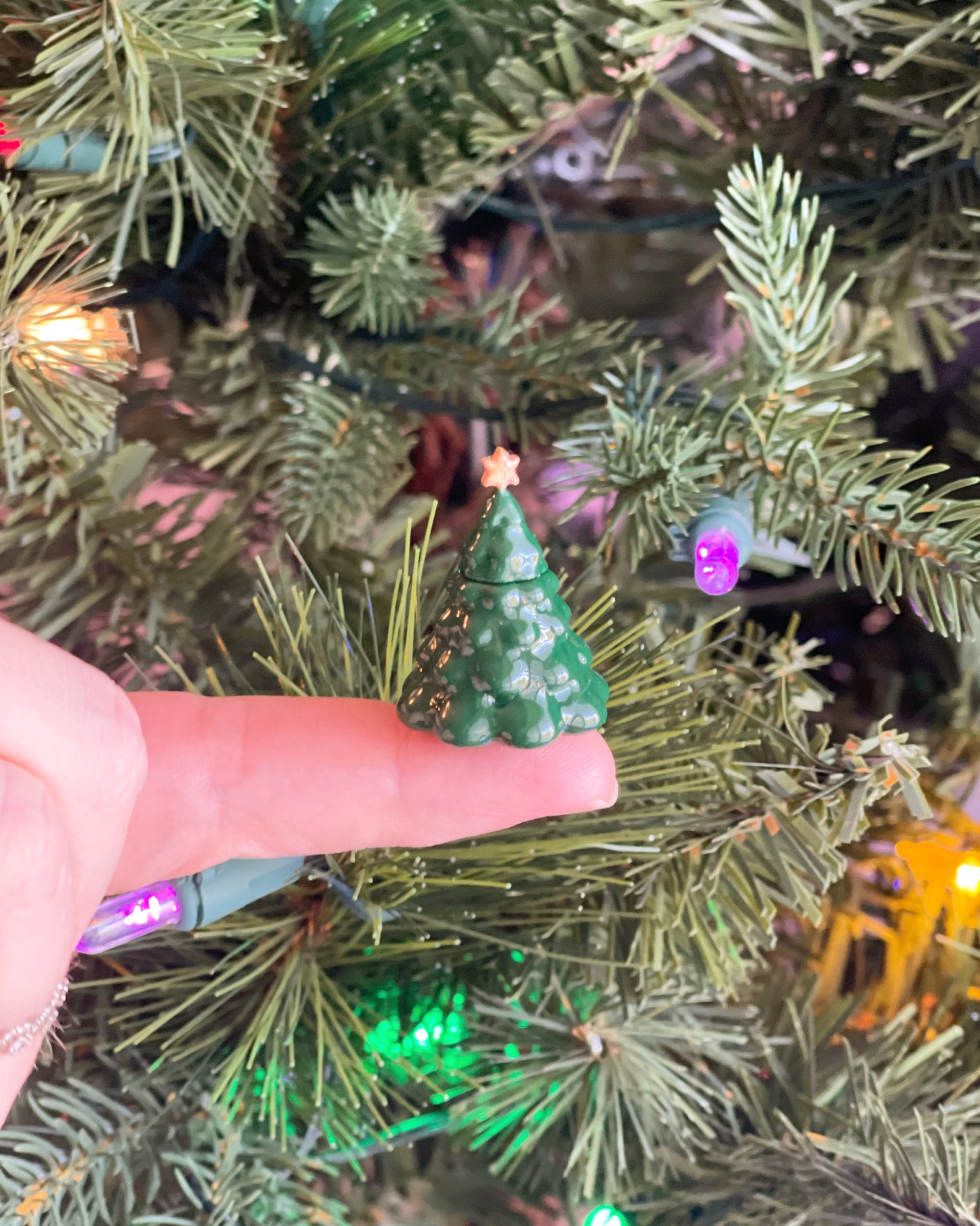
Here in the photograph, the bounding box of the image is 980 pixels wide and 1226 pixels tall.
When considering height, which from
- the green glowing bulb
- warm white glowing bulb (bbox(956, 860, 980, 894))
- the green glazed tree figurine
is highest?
the green glazed tree figurine

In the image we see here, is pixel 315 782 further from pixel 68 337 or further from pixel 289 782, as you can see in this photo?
pixel 68 337

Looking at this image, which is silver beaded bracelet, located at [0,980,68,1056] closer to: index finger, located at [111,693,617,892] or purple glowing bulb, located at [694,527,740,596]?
index finger, located at [111,693,617,892]

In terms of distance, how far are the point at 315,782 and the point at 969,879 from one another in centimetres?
33

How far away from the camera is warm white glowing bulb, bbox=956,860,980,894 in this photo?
45 centimetres

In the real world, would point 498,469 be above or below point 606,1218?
above

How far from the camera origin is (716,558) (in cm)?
35

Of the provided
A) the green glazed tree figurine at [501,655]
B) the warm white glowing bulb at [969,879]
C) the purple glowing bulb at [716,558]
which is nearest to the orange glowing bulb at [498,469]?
the green glazed tree figurine at [501,655]

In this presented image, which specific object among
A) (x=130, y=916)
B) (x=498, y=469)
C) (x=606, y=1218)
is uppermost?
(x=498, y=469)

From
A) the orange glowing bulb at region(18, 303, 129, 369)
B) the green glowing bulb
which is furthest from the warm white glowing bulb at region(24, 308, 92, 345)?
the green glowing bulb

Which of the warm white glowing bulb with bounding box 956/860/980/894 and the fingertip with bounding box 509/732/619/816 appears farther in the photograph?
the warm white glowing bulb with bounding box 956/860/980/894

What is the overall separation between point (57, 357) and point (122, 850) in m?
0.19

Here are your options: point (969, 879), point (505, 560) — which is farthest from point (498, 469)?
point (969, 879)

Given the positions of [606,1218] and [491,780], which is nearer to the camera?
[491,780]

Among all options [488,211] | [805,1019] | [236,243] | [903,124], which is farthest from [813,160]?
[805,1019]
